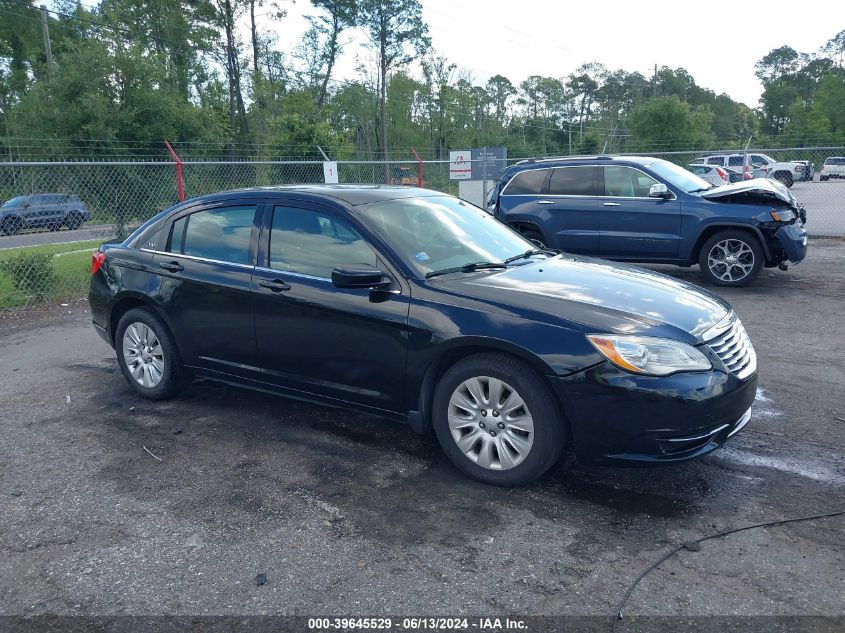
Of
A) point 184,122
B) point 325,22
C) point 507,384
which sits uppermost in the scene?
point 325,22

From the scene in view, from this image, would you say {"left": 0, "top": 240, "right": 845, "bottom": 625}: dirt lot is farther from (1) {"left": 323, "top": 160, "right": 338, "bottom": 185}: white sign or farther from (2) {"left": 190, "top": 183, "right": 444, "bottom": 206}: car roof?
(1) {"left": 323, "top": 160, "right": 338, "bottom": 185}: white sign

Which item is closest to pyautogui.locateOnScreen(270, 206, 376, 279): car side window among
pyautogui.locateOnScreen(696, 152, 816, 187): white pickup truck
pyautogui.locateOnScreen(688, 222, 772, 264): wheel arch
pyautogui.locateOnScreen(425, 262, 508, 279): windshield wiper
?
pyautogui.locateOnScreen(425, 262, 508, 279): windshield wiper

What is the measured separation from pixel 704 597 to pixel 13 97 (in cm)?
5062

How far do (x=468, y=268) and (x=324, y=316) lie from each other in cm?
95

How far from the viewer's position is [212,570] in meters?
3.14

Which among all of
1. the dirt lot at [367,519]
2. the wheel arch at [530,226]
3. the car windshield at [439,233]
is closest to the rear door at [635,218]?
Answer: the wheel arch at [530,226]

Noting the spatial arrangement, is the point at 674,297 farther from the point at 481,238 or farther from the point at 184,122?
the point at 184,122

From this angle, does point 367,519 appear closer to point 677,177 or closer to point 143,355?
point 143,355

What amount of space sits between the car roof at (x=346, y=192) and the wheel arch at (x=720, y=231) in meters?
5.71

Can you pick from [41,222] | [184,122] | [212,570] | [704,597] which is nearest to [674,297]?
[704,597]

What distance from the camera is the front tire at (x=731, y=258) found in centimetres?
939

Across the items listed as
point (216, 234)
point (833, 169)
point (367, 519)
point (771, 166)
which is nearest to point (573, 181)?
point (216, 234)

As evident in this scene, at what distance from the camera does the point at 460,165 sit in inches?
687

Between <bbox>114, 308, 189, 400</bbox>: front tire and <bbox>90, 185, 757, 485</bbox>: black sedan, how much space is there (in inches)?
0.6
